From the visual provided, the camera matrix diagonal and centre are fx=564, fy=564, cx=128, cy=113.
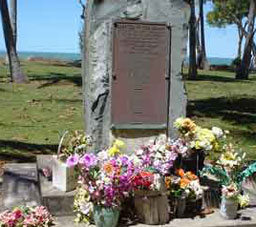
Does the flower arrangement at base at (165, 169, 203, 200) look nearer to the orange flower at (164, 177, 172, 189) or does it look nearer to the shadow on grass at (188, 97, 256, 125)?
the orange flower at (164, 177, 172, 189)

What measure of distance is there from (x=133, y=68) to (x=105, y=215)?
178 cm

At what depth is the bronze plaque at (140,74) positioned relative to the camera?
5984 millimetres

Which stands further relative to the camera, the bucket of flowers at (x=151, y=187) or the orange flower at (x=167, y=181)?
the orange flower at (x=167, y=181)

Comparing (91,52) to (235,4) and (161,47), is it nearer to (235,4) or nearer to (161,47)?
(161,47)

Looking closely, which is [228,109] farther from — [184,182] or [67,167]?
[67,167]

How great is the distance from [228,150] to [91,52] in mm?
1760

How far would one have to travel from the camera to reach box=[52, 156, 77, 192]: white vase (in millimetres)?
5656

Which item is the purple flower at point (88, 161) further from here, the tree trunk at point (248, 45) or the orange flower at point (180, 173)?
the tree trunk at point (248, 45)

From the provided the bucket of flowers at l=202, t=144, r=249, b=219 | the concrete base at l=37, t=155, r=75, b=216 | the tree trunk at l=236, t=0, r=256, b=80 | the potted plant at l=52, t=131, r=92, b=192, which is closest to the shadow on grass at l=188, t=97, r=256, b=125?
the bucket of flowers at l=202, t=144, r=249, b=219

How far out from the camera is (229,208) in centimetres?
534

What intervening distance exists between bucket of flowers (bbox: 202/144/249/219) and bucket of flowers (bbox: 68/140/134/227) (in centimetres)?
96

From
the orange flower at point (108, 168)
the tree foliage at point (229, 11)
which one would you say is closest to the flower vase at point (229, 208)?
the orange flower at point (108, 168)

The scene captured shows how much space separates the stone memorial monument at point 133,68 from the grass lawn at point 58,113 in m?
2.53

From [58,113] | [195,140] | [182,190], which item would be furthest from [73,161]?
[58,113]
